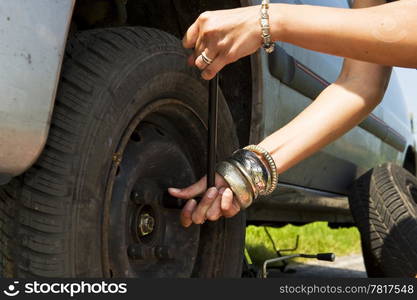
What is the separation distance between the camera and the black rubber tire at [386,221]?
250 centimetres

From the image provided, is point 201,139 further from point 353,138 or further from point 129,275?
point 353,138

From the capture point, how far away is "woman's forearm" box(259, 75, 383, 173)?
1.43 m

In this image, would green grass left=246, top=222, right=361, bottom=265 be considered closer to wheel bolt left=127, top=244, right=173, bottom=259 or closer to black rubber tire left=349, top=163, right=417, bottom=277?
black rubber tire left=349, top=163, right=417, bottom=277

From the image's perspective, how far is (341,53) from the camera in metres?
1.22

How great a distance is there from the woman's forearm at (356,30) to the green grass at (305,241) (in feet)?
11.2

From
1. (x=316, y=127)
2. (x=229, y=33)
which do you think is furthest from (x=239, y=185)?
(x=229, y=33)

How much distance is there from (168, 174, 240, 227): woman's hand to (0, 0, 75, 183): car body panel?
16.6 inches

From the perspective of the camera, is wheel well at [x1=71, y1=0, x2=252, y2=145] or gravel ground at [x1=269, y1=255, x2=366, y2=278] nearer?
wheel well at [x1=71, y1=0, x2=252, y2=145]

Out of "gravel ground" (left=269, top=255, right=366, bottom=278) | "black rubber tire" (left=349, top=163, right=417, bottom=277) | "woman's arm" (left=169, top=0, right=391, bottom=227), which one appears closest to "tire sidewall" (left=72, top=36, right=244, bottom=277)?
"woman's arm" (left=169, top=0, right=391, bottom=227)

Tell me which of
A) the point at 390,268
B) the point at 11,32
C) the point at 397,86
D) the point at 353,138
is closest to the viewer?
the point at 11,32

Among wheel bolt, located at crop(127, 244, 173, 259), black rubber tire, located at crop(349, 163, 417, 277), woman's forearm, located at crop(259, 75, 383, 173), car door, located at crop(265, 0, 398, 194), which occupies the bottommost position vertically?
wheel bolt, located at crop(127, 244, 173, 259)

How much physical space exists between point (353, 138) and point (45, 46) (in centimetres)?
219

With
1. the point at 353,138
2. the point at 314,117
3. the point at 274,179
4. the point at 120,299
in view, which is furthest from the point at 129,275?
the point at 353,138

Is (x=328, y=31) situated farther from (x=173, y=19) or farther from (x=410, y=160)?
(x=410, y=160)
